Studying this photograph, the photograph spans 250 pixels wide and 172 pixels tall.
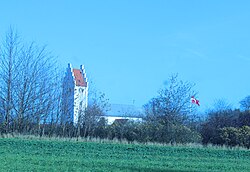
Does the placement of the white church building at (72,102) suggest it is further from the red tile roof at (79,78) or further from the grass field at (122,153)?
the grass field at (122,153)

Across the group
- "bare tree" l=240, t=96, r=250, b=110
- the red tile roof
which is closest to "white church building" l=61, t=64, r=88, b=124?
the red tile roof

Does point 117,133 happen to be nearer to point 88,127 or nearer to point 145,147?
point 88,127

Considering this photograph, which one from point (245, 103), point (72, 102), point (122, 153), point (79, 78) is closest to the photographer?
point (122, 153)

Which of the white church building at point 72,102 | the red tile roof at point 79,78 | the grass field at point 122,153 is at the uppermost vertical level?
the red tile roof at point 79,78

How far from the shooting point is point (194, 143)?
Answer: 31062 mm

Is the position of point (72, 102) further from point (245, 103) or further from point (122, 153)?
point (245, 103)

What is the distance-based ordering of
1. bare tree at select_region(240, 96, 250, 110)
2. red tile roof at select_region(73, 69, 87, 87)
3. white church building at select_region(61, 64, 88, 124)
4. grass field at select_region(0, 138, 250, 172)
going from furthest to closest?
bare tree at select_region(240, 96, 250, 110)
red tile roof at select_region(73, 69, 87, 87)
white church building at select_region(61, 64, 88, 124)
grass field at select_region(0, 138, 250, 172)

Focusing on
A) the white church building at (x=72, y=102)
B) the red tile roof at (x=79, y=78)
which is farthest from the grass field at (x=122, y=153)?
the red tile roof at (x=79, y=78)

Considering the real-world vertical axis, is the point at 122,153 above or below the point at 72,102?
below

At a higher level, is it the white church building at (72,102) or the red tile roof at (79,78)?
the red tile roof at (79,78)

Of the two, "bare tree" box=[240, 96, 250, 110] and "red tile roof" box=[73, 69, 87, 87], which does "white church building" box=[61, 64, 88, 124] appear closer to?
"red tile roof" box=[73, 69, 87, 87]

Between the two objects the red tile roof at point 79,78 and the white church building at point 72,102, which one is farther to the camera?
the red tile roof at point 79,78

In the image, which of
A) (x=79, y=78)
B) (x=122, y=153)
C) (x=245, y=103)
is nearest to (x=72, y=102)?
(x=79, y=78)

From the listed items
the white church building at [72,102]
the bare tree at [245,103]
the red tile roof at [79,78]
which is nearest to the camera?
the white church building at [72,102]
